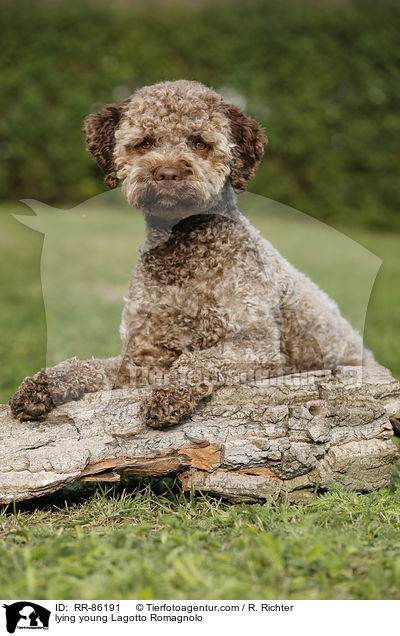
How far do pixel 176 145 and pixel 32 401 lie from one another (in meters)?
1.45

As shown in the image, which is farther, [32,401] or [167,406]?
[32,401]

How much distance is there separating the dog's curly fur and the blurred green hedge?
468 centimetres

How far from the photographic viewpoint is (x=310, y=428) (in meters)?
2.91

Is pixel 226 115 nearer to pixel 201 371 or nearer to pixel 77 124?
pixel 201 371

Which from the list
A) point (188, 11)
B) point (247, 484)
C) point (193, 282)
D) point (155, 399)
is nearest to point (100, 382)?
point (155, 399)

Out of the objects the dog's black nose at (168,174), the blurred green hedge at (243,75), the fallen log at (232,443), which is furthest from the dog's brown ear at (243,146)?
the blurred green hedge at (243,75)

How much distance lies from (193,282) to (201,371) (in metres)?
0.48

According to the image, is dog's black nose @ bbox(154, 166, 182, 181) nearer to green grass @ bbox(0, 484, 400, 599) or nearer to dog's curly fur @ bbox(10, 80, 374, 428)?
dog's curly fur @ bbox(10, 80, 374, 428)

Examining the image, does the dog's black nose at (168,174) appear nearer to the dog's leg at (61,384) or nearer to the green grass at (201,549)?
the dog's leg at (61,384)

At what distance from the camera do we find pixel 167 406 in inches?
111

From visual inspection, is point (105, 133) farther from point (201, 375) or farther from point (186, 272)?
point (201, 375)

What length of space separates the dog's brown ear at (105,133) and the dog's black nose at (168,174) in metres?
0.42

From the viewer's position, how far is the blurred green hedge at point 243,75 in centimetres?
902
